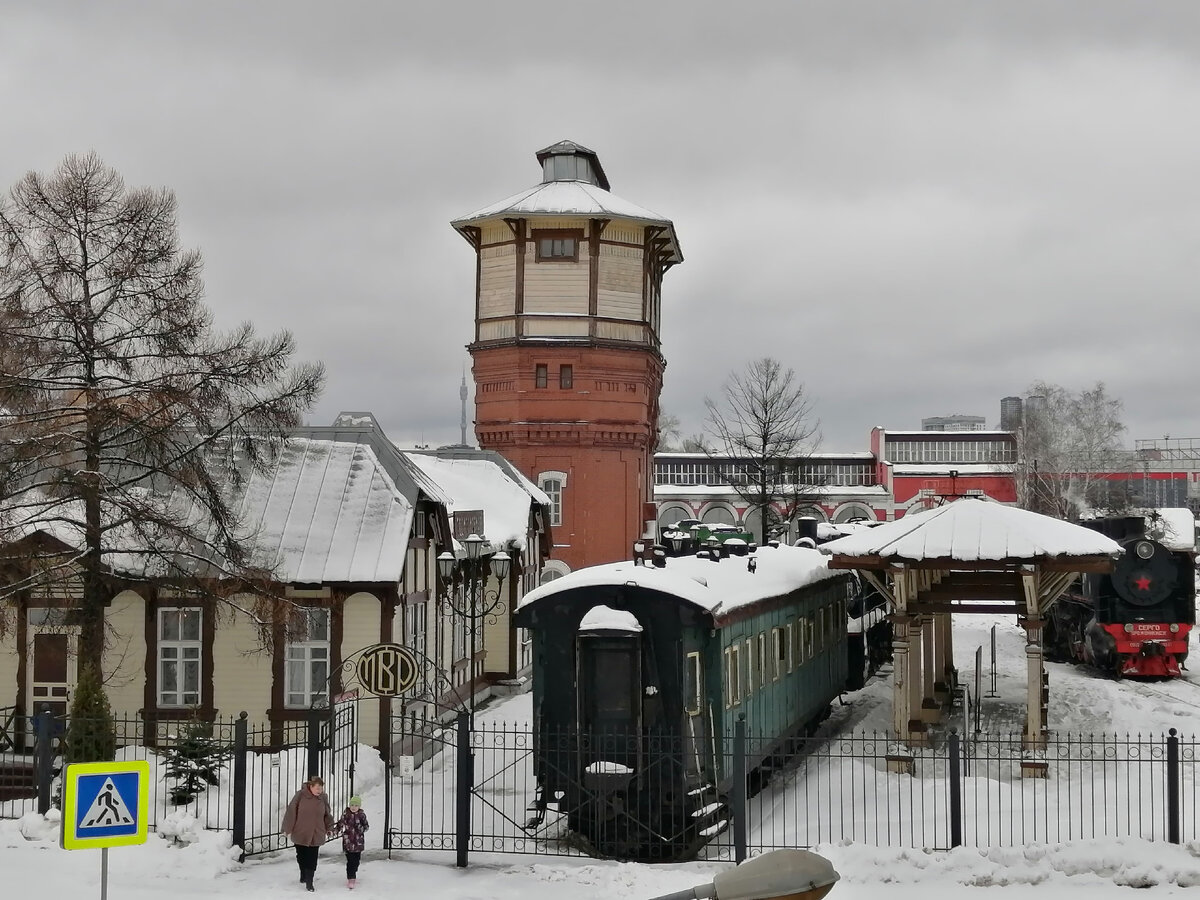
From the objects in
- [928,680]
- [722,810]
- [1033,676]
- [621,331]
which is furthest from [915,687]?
[621,331]

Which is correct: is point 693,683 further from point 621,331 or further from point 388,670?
Answer: point 621,331

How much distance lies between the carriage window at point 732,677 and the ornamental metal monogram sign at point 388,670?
3.62 metres

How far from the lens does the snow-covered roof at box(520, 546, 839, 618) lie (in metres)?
13.9

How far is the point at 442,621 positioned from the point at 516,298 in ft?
57.8

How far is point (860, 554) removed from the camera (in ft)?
56.5

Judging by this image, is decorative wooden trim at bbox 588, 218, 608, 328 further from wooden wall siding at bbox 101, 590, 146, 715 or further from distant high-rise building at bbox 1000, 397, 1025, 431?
distant high-rise building at bbox 1000, 397, 1025, 431

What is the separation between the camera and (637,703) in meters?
13.7

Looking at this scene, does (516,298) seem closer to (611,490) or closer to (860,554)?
(611,490)

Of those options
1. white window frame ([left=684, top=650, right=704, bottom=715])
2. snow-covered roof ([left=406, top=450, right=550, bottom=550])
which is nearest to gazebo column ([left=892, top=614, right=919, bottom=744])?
white window frame ([left=684, top=650, right=704, bottom=715])

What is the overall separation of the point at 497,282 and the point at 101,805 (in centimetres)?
3093

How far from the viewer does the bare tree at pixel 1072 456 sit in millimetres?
65312

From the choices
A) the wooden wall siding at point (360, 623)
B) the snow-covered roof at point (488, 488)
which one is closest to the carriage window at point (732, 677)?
the wooden wall siding at point (360, 623)

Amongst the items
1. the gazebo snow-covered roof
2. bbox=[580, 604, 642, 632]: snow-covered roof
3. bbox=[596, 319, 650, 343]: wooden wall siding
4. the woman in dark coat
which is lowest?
the woman in dark coat

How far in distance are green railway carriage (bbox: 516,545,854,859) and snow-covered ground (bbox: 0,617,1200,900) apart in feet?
2.28
